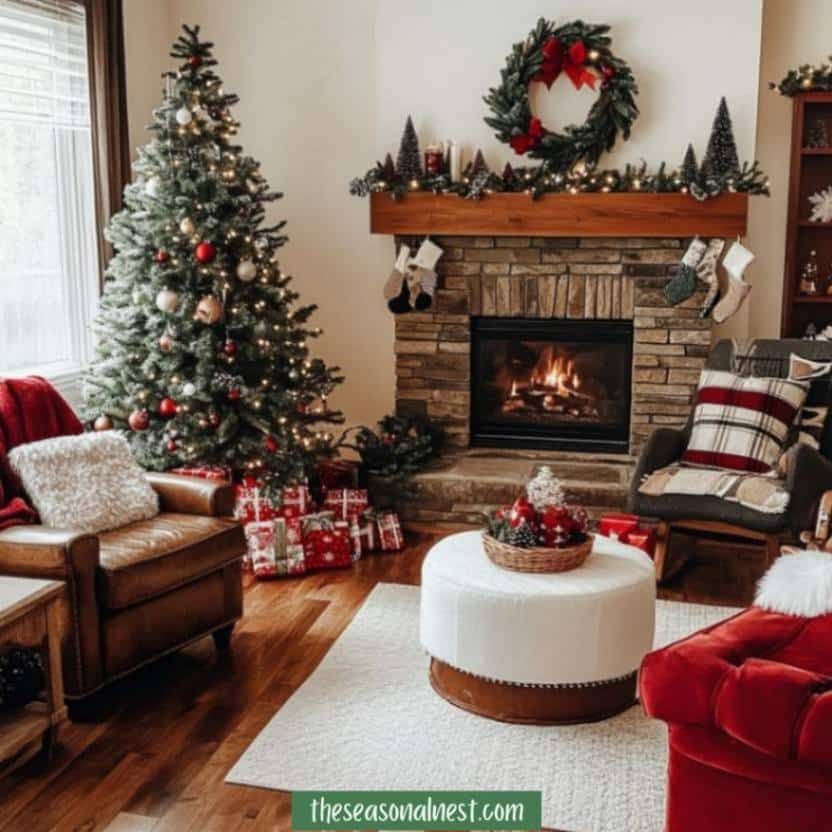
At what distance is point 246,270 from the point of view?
4488 millimetres

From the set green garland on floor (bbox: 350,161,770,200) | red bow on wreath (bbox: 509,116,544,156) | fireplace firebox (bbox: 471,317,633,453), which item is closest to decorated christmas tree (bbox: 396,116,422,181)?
green garland on floor (bbox: 350,161,770,200)

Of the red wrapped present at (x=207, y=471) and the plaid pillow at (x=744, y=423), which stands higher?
the plaid pillow at (x=744, y=423)

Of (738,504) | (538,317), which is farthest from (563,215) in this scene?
(738,504)

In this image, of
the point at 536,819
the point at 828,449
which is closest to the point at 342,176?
the point at 828,449

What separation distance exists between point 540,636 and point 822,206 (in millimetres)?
3250

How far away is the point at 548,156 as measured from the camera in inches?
205

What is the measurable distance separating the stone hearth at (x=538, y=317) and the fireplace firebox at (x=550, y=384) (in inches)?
3.2

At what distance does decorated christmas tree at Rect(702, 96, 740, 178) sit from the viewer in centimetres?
496

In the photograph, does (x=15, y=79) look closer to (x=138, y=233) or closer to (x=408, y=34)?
(x=138, y=233)

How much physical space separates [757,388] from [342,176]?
250 cm

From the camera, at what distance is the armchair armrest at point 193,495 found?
378 centimetres

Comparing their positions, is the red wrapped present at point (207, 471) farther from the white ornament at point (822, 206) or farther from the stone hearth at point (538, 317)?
the white ornament at point (822, 206)

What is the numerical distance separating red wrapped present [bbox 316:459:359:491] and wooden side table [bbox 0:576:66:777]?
2.26 meters

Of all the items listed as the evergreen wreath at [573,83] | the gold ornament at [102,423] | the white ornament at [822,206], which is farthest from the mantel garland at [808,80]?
the gold ornament at [102,423]
